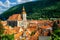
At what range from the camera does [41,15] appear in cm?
3011

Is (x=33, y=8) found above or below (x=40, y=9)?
above

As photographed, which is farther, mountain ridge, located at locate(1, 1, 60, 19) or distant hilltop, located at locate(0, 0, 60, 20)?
distant hilltop, located at locate(0, 0, 60, 20)

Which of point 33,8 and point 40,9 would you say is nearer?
point 33,8

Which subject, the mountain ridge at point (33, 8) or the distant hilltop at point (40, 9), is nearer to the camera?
the mountain ridge at point (33, 8)

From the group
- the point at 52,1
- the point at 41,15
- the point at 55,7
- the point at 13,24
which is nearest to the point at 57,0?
the point at 52,1

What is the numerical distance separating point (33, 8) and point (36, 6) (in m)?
→ 2.63

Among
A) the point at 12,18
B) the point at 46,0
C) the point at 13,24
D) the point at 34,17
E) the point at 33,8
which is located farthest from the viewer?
the point at 46,0

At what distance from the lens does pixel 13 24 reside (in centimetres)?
2098

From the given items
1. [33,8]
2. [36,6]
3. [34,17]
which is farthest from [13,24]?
[36,6]

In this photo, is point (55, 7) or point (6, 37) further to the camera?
point (55, 7)

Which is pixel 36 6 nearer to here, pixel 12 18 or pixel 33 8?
pixel 33 8

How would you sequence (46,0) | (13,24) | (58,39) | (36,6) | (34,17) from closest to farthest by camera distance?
(58,39), (13,24), (34,17), (36,6), (46,0)

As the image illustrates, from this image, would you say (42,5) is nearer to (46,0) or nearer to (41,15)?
(46,0)

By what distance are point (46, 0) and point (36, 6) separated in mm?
3520
